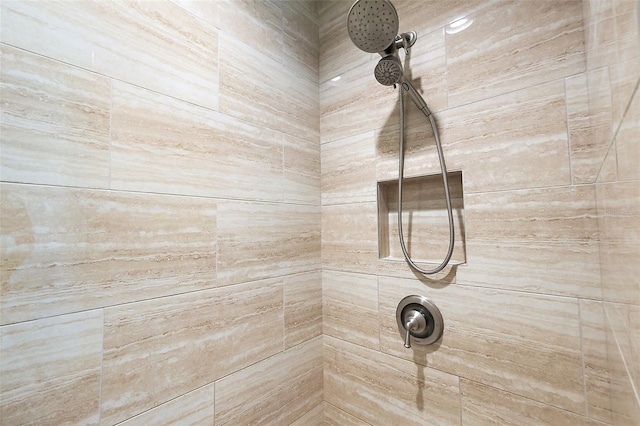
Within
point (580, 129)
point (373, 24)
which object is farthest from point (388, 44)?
point (580, 129)

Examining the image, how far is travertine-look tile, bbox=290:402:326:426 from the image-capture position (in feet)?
3.87

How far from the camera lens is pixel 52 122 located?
2.13 feet

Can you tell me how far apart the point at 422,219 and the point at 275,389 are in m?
0.86

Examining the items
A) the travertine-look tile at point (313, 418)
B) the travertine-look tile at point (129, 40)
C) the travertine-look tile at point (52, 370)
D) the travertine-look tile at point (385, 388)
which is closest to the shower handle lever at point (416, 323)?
the travertine-look tile at point (385, 388)

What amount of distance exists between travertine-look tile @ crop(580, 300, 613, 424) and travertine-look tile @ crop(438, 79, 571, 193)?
35 cm

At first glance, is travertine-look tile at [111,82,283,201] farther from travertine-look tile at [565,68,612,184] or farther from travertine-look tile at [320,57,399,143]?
travertine-look tile at [565,68,612,184]

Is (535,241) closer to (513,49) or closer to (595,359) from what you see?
(595,359)

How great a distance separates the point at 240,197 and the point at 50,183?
50cm

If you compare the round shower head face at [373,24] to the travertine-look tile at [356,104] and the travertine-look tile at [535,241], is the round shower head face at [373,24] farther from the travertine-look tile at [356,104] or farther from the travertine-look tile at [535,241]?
the travertine-look tile at [535,241]

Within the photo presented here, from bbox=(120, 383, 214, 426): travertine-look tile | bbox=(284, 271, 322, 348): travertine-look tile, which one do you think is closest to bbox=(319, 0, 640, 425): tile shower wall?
bbox=(284, 271, 322, 348): travertine-look tile

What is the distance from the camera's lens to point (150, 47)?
2.69 ft

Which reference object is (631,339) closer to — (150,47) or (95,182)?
(95,182)

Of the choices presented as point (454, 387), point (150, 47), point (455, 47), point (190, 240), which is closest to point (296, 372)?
point (454, 387)

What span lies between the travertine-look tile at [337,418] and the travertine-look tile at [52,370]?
35.6 inches
